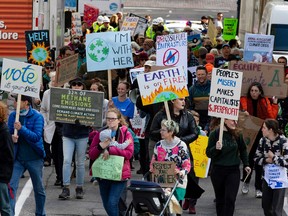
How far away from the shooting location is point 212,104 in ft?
44.5

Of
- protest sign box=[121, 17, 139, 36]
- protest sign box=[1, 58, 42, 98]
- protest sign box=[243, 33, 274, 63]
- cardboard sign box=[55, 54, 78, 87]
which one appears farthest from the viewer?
protest sign box=[121, 17, 139, 36]

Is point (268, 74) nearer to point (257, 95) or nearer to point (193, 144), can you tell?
point (257, 95)

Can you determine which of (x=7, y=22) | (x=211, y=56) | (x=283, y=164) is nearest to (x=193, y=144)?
(x=283, y=164)

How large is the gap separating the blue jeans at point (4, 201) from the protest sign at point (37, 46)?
7.93m

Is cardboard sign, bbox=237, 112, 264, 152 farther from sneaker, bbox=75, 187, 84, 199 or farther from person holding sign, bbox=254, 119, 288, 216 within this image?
person holding sign, bbox=254, 119, 288, 216

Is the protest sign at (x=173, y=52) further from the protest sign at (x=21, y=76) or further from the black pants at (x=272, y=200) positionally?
the black pants at (x=272, y=200)

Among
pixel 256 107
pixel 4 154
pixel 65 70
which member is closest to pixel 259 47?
pixel 65 70

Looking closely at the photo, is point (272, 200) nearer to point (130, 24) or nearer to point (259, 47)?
point (259, 47)

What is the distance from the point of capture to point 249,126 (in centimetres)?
1542

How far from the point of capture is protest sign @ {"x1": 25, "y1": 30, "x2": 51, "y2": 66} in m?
19.5

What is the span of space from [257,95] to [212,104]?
90.6 inches

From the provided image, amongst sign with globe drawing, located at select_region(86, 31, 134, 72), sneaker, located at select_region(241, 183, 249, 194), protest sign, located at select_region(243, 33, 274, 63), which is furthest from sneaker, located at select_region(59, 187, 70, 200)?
protest sign, located at select_region(243, 33, 274, 63)

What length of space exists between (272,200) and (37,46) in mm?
7915

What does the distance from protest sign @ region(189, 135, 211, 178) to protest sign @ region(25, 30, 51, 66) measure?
5.43 meters
